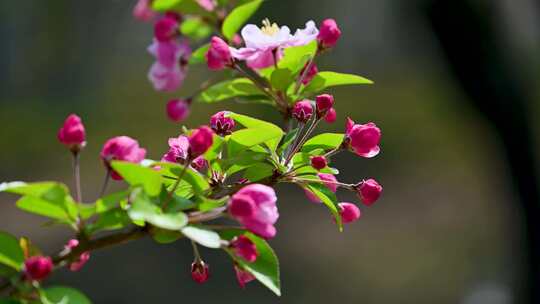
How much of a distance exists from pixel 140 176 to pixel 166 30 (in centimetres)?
62

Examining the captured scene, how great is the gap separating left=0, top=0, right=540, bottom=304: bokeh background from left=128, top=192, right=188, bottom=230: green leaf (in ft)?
8.73

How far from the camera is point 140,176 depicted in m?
0.67

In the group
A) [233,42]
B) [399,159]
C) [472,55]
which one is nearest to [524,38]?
[472,55]

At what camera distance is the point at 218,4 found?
1.24 meters

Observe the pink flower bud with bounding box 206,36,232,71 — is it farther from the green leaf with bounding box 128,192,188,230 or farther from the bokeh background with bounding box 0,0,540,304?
the bokeh background with bounding box 0,0,540,304

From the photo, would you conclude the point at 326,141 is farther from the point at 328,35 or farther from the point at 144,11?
the point at 144,11

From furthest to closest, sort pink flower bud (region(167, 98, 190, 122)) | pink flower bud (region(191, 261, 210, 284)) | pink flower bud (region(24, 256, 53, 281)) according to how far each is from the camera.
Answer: pink flower bud (region(167, 98, 190, 122)), pink flower bud (region(191, 261, 210, 284)), pink flower bud (region(24, 256, 53, 281))

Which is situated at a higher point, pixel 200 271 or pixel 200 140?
pixel 200 140

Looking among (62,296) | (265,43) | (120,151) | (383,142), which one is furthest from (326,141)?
(383,142)

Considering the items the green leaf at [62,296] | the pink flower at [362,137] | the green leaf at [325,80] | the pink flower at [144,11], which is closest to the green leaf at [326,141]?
the pink flower at [362,137]

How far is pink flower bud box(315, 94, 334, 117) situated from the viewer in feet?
3.09

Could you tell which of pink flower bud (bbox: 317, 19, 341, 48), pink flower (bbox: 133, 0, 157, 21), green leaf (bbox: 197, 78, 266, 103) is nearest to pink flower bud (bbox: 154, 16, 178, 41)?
pink flower (bbox: 133, 0, 157, 21)

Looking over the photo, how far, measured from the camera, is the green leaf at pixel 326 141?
0.91 metres

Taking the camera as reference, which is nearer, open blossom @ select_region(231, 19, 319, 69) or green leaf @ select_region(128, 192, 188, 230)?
green leaf @ select_region(128, 192, 188, 230)
